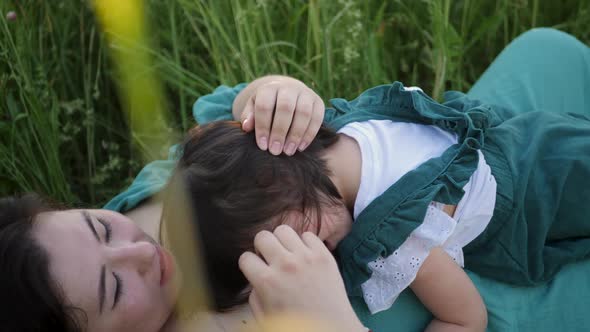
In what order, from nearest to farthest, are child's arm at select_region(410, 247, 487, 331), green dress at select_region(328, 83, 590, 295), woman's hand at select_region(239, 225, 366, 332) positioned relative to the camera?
woman's hand at select_region(239, 225, 366, 332) < child's arm at select_region(410, 247, 487, 331) < green dress at select_region(328, 83, 590, 295)

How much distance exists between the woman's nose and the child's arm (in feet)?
1.64

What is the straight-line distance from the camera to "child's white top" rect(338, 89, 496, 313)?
119 cm

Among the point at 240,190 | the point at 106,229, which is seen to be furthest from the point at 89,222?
the point at 240,190

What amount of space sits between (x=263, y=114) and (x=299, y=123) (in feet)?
0.22

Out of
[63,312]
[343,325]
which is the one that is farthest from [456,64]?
[63,312]

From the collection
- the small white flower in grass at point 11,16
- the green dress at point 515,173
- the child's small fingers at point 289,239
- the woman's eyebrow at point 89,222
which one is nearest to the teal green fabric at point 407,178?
the green dress at point 515,173

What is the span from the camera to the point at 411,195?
3.91ft

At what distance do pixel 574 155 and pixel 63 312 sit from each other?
1.06 meters

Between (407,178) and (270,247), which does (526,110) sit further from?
(270,247)

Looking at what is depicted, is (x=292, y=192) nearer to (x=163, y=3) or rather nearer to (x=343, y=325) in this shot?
(x=343, y=325)

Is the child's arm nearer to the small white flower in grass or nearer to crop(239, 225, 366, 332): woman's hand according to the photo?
crop(239, 225, 366, 332): woman's hand

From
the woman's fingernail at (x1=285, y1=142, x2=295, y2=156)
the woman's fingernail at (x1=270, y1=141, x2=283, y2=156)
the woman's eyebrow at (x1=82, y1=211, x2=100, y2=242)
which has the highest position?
the woman's fingernail at (x1=270, y1=141, x2=283, y2=156)

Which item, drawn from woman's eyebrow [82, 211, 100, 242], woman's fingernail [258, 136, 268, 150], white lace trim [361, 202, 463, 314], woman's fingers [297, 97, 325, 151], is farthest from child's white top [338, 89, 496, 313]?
woman's eyebrow [82, 211, 100, 242]

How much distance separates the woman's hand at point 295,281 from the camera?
38.6 inches
